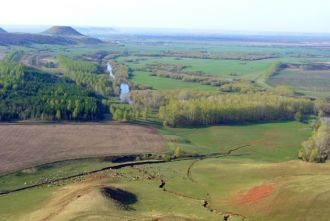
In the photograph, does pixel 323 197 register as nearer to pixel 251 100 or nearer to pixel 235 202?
pixel 235 202

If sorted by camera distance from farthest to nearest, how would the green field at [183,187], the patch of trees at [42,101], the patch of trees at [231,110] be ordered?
the patch of trees at [231,110] < the patch of trees at [42,101] < the green field at [183,187]

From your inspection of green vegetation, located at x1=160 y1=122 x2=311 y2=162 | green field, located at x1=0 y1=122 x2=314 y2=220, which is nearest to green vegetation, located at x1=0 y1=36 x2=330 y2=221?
green field, located at x1=0 y1=122 x2=314 y2=220

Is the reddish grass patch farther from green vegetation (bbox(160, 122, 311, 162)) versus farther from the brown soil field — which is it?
the brown soil field

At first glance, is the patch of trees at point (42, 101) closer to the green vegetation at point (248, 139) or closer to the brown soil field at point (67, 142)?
the brown soil field at point (67, 142)

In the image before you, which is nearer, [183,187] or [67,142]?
[183,187]

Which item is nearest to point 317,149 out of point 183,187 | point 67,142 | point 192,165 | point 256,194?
point 192,165

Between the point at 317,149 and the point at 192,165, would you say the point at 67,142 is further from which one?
the point at 317,149

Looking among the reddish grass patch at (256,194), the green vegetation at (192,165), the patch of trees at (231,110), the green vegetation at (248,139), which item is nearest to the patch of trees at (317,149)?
the green vegetation at (192,165)
